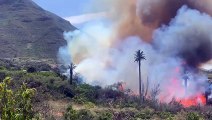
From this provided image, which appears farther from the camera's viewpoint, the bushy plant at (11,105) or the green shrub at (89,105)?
the green shrub at (89,105)

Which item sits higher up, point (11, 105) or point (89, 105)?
point (11, 105)

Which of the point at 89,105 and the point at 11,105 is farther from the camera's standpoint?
the point at 89,105

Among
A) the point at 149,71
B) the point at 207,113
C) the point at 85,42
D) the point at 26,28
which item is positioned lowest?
the point at 207,113

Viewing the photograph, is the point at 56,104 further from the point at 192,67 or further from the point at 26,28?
the point at 26,28

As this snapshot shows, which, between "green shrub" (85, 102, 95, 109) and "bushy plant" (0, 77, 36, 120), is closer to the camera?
"bushy plant" (0, 77, 36, 120)

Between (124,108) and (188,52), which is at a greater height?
(188,52)

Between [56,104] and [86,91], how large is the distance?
40.7 feet

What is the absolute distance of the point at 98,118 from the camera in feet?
184

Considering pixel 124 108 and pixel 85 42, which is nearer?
pixel 124 108

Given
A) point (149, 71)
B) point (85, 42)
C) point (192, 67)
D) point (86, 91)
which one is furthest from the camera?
point (85, 42)

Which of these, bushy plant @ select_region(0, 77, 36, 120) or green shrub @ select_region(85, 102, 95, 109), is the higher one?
bushy plant @ select_region(0, 77, 36, 120)

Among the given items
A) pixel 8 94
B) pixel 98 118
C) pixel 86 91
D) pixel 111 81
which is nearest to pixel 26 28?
pixel 111 81

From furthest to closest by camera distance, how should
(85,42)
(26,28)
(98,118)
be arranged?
1. (26,28)
2. (85,42)
3. (98,118)

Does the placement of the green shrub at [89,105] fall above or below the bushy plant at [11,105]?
below
